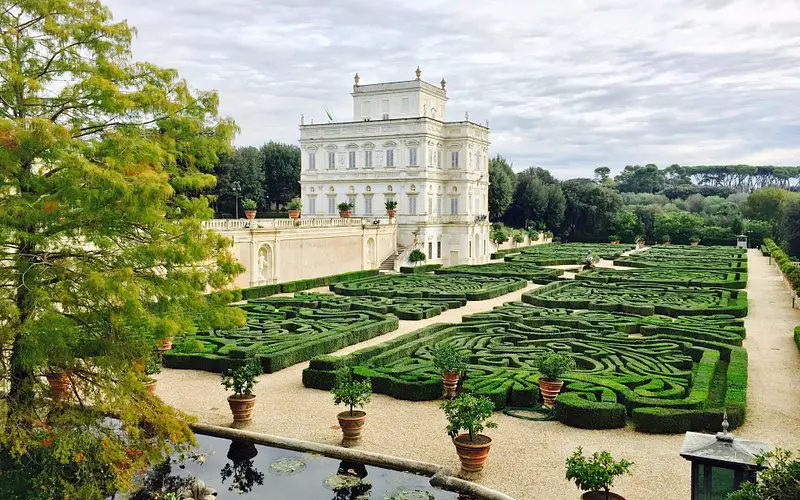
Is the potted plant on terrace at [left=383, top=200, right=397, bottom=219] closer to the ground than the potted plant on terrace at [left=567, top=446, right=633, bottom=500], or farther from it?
farther from it

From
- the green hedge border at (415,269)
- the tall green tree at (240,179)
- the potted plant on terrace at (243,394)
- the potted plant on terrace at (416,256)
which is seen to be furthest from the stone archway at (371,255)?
the potted plant on terrace at (243,394)

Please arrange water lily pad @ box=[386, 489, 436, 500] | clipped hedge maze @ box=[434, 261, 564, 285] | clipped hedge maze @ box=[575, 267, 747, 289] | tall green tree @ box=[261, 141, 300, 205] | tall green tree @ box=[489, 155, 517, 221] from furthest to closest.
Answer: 1. tall green tree @ box=[489, 155, 517, 221]
2. tall green tree @ box=[261, 141, 300, 205]
3. clipped hedge maze @ box=[434, 261, 564, 285]
4. clipped hedge maze @ box=[575, 267, 747, 289]
5. water lily pad @ box=[386, 489, 436, 500]

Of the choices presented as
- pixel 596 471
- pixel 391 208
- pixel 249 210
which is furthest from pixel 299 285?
pixel 596 471

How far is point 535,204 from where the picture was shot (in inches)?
2960

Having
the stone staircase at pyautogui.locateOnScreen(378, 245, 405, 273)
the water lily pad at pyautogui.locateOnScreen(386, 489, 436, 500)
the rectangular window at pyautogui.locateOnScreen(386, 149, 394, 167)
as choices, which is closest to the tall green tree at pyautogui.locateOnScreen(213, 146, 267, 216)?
the rectangular window at pyautogui.locateOnScreen(386, 149, 394, 167)

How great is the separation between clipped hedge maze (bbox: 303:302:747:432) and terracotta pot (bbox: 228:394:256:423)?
2.74m

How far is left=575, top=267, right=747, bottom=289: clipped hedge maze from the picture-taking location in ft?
114

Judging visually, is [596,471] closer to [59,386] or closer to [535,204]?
[59,386]

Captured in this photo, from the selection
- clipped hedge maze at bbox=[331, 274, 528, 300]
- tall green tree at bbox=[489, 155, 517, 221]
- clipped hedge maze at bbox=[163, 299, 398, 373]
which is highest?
tall green tree at bbox=[489, 155, 517, 221]

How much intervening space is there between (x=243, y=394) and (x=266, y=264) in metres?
21.1

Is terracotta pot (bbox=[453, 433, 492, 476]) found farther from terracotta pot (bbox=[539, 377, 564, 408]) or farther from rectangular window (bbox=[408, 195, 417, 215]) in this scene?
rectangular window (bbox=[408, 195, 417, 215])

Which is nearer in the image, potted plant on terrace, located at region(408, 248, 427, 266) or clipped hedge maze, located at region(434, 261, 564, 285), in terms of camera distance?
clipped hedge maze, located at region(434, 261, 564, 285)

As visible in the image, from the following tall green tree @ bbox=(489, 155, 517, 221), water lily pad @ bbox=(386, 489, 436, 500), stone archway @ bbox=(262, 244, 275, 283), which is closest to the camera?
water lily pad @ bbox=(386, 489, 436, 500)

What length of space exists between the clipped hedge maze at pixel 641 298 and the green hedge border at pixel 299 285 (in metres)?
11.1
